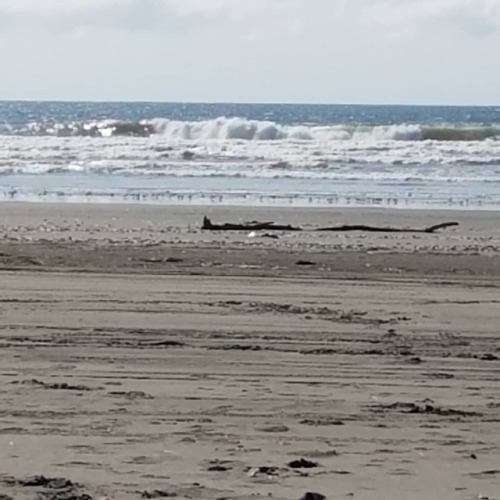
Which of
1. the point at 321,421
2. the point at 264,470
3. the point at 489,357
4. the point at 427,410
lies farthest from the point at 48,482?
the point at 489,357

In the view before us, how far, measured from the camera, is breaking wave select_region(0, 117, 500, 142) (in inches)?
1738

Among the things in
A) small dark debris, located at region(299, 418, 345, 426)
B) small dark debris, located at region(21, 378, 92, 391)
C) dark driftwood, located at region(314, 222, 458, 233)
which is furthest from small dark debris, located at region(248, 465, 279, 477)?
dark driftwood, located at region(314, 222, 458, 233)

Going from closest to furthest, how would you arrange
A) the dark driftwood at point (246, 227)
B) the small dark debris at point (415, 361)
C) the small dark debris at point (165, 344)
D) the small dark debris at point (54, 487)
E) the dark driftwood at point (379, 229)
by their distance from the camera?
the small dark debris at point (54, 487) → the small dark debris at point (415, 361) → the small dark debris at point (165, 344) → the dark driftwood at point (246, 227) → the dark driftwood at point (379, 229)

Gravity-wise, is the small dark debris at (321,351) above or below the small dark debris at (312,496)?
below

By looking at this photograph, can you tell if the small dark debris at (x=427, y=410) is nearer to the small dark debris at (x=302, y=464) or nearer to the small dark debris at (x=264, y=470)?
the small dark debris at (x=302, y=464)

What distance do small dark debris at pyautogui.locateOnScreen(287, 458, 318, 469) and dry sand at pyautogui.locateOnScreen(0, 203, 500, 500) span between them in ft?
0.05

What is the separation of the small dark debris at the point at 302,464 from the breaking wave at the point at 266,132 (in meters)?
38.6

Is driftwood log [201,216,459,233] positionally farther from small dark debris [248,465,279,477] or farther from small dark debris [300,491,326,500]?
small dark debris [300,491,326,500]

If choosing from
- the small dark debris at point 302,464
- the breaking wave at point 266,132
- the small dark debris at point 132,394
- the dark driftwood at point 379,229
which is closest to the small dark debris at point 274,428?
the small dark debris at point 302,464

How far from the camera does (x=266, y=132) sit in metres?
45.1

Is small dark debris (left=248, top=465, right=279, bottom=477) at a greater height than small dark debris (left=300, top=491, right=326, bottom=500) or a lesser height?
lesser

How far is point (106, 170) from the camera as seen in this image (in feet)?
90.2

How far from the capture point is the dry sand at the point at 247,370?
15.9 feet

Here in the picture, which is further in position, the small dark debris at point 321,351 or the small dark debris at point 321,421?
the small dark debris at point 321,351
